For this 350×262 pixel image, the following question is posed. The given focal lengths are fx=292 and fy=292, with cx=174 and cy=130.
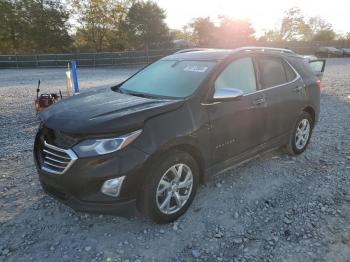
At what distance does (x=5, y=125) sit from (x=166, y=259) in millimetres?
5891

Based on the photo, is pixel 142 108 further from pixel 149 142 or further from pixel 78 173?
pixel 78 173

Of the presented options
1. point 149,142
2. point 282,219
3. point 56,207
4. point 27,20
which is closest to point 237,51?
point 149,142

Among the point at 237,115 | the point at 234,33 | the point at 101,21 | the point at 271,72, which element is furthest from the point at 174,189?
the point at 101,21

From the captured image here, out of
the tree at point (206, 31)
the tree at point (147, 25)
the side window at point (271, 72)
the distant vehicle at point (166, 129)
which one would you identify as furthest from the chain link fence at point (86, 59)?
the distant vehicle at point (166, 129)

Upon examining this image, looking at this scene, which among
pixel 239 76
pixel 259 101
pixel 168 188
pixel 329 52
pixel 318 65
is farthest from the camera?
pixel 329 52

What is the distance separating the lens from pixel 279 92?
4164 mm

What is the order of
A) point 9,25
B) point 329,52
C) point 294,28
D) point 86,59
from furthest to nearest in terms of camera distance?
point 294,28
point 9,25
point 329,52
point 86,59

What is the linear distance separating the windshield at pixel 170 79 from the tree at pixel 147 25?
29.3 metres

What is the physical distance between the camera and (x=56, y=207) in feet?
11.2

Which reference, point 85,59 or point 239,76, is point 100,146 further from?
point 85,59

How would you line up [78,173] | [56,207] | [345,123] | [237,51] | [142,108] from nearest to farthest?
1. [78,173]
2. [142,108]
3. [56,207]
4. [237,51]
5. [345,123]

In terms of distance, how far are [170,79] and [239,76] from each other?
880 millimetres

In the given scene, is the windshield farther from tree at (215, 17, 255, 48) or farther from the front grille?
tree at (215, 17, 255, 48)

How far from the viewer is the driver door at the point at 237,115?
11.0 feet
